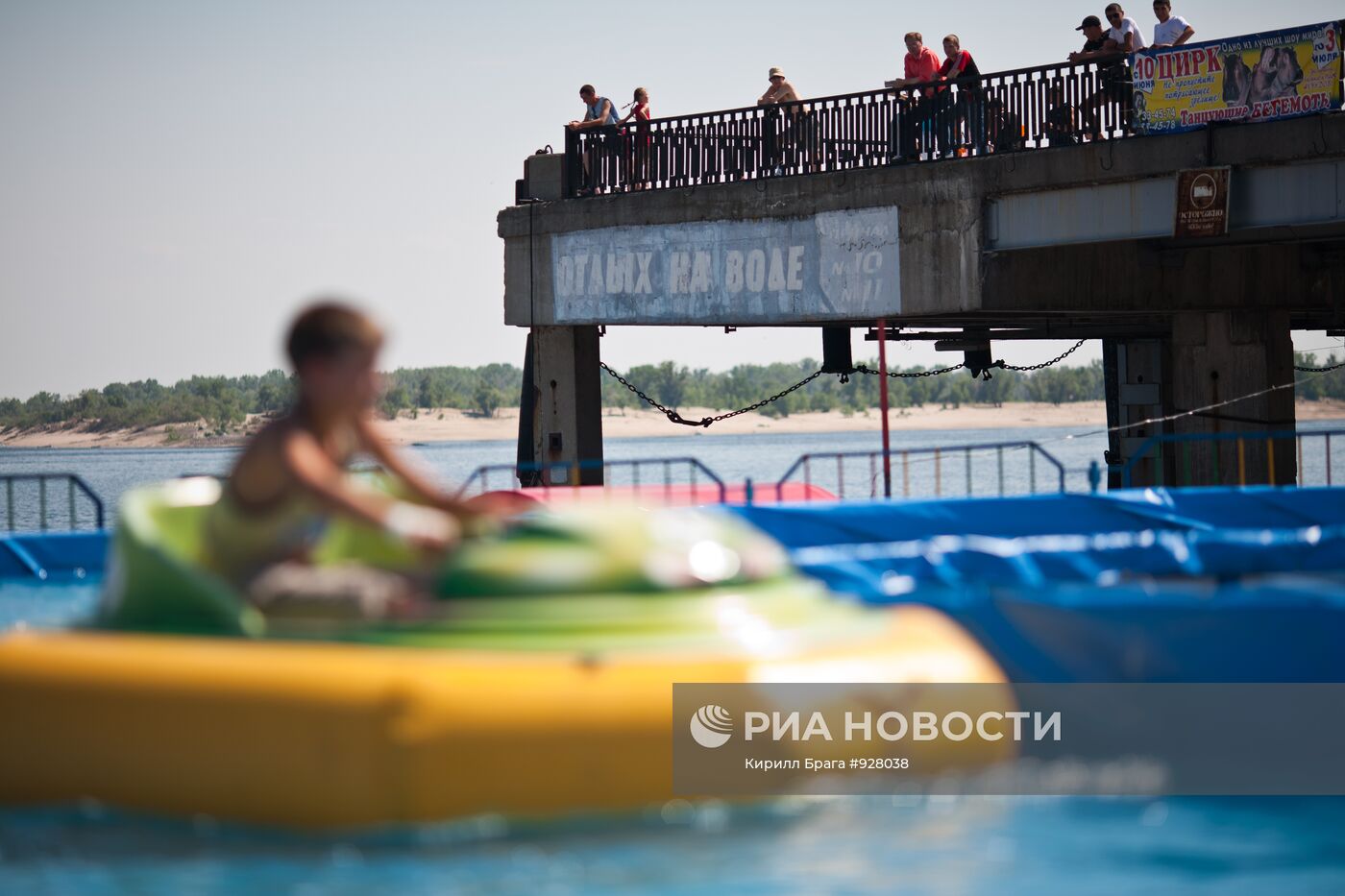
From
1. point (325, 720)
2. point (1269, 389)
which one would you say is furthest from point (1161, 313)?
point (325, 720)

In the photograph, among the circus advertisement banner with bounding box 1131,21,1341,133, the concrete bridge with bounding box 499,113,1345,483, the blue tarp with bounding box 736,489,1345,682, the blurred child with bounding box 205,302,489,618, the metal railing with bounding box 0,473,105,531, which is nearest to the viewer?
the blurred child with bounding box 205,302,489,618

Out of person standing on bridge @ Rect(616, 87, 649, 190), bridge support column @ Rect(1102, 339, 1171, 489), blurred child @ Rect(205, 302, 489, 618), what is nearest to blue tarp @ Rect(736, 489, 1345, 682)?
blurred child @ Rect(205, 302, 489, 618)

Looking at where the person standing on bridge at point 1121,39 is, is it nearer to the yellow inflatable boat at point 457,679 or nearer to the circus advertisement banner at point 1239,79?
the circus advertisement banner at point 1239,79

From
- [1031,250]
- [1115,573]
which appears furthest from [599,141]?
[1115,573]

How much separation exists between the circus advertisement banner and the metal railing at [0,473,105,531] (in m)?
11.3

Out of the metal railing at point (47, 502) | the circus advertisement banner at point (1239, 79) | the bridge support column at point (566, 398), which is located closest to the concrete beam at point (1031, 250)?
the circus advertisement banner at point (1239, 79)

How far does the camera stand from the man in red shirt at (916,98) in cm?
1988

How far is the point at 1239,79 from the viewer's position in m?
17.7

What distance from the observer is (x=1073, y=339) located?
31.0 m

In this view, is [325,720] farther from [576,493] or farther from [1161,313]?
[1161,313]

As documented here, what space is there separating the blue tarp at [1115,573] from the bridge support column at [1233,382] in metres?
5.89

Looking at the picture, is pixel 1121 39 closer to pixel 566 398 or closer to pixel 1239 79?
pixel 1239 79

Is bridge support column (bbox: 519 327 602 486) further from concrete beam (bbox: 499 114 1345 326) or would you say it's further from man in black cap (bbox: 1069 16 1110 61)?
man in black cap (bbox: 1069 16 1110 61)

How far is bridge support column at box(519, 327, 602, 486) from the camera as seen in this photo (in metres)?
23.6
